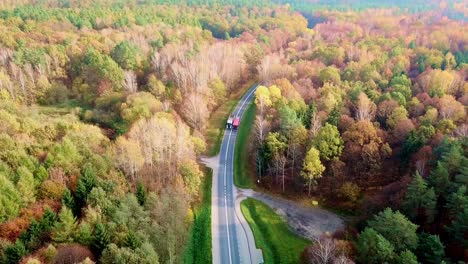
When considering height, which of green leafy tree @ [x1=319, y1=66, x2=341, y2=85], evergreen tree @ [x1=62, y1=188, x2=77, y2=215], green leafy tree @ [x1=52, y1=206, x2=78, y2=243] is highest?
green leafy tree @ [x1=319, y1=66, x2=341, y2=85]

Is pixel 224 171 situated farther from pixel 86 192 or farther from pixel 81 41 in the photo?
pixel 81 41

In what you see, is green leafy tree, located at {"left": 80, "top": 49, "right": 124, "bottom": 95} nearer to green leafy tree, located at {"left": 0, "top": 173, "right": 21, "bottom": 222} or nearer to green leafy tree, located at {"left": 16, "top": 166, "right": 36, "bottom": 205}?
green leafy tree, located at {"left": 16, "top": 166, "right": 36, "bottom": 205}

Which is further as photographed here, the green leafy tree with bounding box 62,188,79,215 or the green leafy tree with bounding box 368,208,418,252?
the green leafy tree with bounding box 62,188,79,215

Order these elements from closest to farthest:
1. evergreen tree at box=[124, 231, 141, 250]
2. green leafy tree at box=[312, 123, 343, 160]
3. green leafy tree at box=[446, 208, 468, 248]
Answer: green leafy tree at box=[446, 208, 468, 248] < evergreen tree at box=[124, 231, 141, 250] < green leafy tree at box=[312, 123, 343, 160]

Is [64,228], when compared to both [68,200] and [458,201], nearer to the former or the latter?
[68,200]

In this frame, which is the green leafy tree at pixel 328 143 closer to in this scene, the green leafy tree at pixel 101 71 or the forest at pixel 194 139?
the forest at pixel 194 139

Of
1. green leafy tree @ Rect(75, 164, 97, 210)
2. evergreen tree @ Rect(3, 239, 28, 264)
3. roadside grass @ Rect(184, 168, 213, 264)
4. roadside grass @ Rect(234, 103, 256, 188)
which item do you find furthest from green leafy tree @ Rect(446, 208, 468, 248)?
evergreen tree @ Rect(3, 239, 28, 264)
